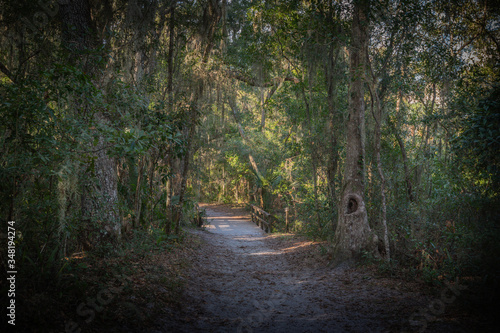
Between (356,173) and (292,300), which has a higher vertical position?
(356,173)

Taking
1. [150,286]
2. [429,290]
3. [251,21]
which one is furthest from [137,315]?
[251,21]

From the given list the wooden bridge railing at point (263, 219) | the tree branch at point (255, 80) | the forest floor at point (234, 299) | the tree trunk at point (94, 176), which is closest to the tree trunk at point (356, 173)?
the forest floor at point (234, 299)

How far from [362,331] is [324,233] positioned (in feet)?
21.5

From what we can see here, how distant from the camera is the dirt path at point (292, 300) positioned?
4094 millimetres

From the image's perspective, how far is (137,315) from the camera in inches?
151

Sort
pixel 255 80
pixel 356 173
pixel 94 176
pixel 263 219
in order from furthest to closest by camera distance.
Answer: pixel 263 219 → pixel 255 80 → pixel 356 173 → pixel 94 176

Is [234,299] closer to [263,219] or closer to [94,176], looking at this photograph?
[94,176]

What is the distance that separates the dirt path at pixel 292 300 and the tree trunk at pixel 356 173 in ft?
2.14

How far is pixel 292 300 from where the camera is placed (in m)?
5.47

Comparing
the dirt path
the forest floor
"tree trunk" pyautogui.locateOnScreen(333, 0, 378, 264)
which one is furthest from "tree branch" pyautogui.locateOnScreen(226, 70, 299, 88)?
the forest floor

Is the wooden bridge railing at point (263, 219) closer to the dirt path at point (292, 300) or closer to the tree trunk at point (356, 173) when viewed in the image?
the dirt path at point (292, 300)

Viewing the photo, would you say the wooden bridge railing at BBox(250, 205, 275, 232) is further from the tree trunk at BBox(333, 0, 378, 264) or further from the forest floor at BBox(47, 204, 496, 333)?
the tree trunk at BBox(333, 0, 378, 264)

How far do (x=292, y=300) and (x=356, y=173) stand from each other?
12.5 ft

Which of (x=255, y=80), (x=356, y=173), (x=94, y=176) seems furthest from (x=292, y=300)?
(x=255, y=80)
